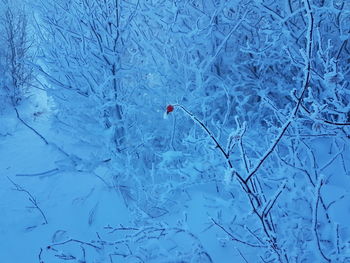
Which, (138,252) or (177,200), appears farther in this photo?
(177,200)

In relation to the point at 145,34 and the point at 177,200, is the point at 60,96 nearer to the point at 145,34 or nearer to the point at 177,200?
the point at 145,34

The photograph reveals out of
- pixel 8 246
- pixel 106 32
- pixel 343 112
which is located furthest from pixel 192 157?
pixel 8 246

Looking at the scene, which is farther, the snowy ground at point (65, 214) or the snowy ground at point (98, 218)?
the snowy ground at point (65, 214)

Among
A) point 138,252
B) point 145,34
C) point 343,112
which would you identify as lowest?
point 138,252

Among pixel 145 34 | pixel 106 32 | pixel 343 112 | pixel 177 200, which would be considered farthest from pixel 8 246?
pixel 343 112

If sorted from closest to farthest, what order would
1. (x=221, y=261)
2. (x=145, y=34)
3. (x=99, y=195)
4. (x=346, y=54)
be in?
(x=221, y=261) → (x=346, y=54) → (x=145, y=34) → (x=99, y=195)

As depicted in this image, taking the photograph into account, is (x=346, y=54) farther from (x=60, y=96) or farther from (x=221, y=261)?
(x=60, y=96)

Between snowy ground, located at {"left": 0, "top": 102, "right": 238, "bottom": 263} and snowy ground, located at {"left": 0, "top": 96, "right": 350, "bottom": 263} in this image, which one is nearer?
snowy ground, located at {"left": 0, "top": 96, "right": 350, "bottom": 263}

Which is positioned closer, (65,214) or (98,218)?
(98,218)

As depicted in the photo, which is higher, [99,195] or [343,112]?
[99,195]

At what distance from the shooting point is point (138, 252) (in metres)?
2.29

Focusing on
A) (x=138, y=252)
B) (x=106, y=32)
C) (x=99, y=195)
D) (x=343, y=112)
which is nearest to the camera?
(x=343, y=112)

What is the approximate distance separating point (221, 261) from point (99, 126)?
2.43 metres

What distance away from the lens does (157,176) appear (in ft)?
13.5
